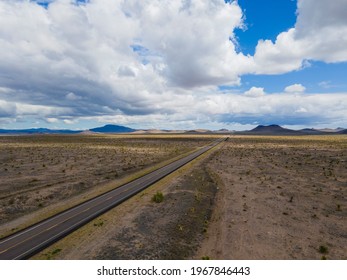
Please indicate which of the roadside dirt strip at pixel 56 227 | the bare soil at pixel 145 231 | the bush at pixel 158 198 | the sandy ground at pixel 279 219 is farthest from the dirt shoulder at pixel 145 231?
the sandy ground at pixel 279 219

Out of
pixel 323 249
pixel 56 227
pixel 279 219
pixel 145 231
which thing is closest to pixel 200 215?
pixel 145 231

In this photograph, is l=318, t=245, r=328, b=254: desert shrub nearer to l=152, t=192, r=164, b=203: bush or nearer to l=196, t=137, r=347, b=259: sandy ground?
l=196, t=137, r=347, b=259: sandy ground

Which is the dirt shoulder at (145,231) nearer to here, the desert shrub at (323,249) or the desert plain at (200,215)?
the desert plain at (200,215)

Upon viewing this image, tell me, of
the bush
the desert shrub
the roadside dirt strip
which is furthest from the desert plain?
the roadside dirt strip

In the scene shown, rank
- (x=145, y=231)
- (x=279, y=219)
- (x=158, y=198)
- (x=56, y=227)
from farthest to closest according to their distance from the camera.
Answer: (x=158, y=198), (x=279, y=219), (x=56, y=227), (x=145, y=231)

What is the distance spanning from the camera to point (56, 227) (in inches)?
663

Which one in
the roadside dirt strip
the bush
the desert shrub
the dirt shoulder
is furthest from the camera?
the bush

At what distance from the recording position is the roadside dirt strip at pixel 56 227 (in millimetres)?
13789

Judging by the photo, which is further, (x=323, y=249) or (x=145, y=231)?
(x=145, y=231)

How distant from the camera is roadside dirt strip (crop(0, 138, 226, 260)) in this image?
13789 millimetres

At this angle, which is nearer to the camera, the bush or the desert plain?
the desert plain

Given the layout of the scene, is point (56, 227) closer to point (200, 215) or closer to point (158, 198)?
point (158, 198)

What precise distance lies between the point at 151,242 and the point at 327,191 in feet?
65.1

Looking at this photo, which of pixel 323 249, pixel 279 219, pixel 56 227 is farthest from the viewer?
pixel 279 219
